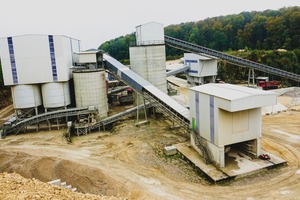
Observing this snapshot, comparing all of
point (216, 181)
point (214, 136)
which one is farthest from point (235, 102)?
point (216, 181)

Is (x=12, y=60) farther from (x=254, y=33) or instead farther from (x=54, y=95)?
(x=254, y=33)

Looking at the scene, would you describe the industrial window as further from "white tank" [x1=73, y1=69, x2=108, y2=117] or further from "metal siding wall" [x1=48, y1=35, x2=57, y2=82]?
"metal siding wall" [x1=48, y1=35, x2=57, y2=82]

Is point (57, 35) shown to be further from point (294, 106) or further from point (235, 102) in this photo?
point (294, 106)

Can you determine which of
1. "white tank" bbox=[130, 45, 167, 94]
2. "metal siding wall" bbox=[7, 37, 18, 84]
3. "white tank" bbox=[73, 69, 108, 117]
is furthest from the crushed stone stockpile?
"white tank" bbox=[130, 45, 167, 94]

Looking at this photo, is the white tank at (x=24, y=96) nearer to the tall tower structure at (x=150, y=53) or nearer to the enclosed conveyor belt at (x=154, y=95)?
the enclosed conveyor belt at (x=154, y=95)

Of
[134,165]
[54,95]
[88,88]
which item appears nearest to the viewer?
[134,165]

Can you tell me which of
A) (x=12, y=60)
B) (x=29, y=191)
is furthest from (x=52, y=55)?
(x=29, y=191)

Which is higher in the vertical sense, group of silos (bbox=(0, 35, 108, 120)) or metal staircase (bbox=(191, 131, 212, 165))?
group of silos (bbox=(0, 35, 108, 120))

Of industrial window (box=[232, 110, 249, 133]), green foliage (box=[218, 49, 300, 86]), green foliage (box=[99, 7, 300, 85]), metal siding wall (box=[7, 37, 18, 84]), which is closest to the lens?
industrial window (box=[232, 110, 249, 133])
